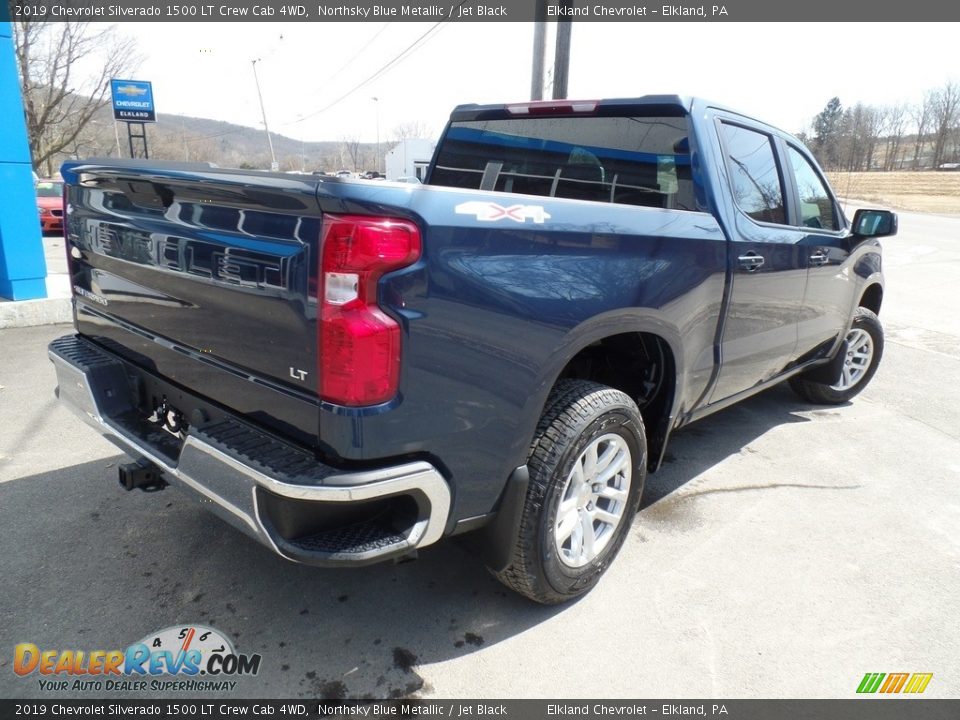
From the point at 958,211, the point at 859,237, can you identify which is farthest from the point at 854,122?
the point at 859,237

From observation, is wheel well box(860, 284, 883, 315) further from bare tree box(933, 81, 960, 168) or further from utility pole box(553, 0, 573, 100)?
bare tree box(933, 81, 960, 168)

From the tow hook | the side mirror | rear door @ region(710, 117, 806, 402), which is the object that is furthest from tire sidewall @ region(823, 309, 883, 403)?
the tow hook

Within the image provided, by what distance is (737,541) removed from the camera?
3.22 m

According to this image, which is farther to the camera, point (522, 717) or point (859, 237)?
point (859, 237)

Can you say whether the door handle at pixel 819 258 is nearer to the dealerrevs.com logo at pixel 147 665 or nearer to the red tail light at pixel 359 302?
the red tail light at pixel 359 302

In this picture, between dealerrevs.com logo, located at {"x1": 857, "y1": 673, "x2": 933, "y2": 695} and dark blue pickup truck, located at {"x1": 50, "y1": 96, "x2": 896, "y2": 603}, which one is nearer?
dark blue pickup truck, located at {"x1": 50, "y1": 96, "x2": 896, "y2": 603}

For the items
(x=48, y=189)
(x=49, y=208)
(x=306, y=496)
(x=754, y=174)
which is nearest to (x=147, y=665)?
→ (x=306, y=496)

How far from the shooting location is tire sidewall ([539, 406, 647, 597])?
2379mm

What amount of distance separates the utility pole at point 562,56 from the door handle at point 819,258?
22.9 ft

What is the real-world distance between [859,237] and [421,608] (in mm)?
3886

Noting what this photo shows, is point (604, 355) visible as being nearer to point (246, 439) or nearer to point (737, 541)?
point (737, 541)

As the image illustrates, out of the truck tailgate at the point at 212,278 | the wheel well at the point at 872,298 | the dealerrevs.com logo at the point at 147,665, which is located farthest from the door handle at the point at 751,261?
the dealerrevs.com logo at the point at 147,665

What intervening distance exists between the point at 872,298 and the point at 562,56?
262 inches

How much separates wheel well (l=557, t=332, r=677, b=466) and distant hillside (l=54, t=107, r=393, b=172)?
21.7 m
